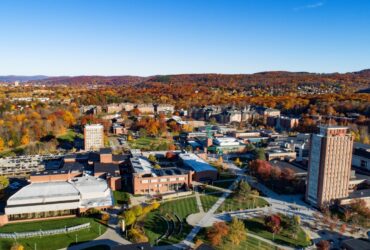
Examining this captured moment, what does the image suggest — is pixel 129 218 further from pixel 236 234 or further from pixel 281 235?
pixel 281 235

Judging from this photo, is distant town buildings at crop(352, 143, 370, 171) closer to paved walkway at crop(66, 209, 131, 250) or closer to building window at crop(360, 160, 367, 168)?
building window at crop(360, 160, 367, 168)

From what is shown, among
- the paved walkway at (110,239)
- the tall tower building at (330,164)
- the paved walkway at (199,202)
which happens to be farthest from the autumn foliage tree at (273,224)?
the paved walkway at (110,239)

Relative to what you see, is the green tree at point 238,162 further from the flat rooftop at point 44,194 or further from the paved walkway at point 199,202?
the flat rooftop at point 44,194

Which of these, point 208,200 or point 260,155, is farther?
point 260,155

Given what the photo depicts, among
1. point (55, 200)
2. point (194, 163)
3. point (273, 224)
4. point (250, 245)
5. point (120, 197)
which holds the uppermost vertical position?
point (194, 163)

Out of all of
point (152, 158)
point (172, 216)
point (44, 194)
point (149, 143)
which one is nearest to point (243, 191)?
point (172, 216)

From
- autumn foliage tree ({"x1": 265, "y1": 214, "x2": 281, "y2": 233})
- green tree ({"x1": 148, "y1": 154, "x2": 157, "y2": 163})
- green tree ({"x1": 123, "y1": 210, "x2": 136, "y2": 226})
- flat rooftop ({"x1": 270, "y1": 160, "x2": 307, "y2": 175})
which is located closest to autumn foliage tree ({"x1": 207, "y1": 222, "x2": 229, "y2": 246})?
autumn foliage tree ({"x1": 265, "y1": 214, "x2": 281, "y2": 233})
